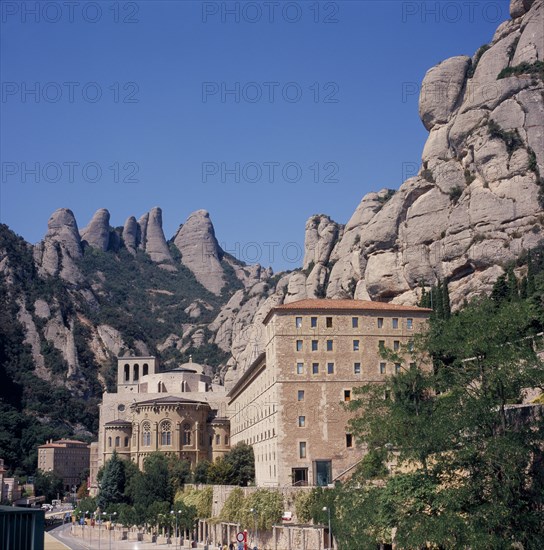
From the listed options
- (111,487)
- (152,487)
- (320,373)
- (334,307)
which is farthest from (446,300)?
(111,487)

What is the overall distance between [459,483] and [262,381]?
155 ft

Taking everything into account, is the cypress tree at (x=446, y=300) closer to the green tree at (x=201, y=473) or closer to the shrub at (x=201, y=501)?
the green tree at (x=201, y=473)

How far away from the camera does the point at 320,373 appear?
7219 centimetres

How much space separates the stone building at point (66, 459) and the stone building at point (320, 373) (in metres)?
96.7

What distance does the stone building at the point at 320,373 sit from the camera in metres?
69.8

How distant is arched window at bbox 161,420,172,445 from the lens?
359 feet

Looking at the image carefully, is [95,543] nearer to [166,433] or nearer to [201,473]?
[201,473]

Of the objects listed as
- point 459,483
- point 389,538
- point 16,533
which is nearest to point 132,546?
point 389,538

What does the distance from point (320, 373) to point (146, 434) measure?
1741 inches

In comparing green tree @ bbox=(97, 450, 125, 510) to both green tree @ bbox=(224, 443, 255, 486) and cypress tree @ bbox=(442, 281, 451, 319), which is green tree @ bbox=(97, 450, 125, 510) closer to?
green tree @ bbox=(224, 443, 255, 486)

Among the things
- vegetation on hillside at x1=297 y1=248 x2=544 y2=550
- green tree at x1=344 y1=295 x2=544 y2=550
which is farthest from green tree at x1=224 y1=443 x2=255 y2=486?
green tree at x1=344 y1=295 x2=544 y2=550

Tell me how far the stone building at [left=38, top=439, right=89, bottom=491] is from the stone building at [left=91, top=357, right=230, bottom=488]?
26597 mm

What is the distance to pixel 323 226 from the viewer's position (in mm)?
161250

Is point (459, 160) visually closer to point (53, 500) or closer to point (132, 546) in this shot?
point (132, 546)
